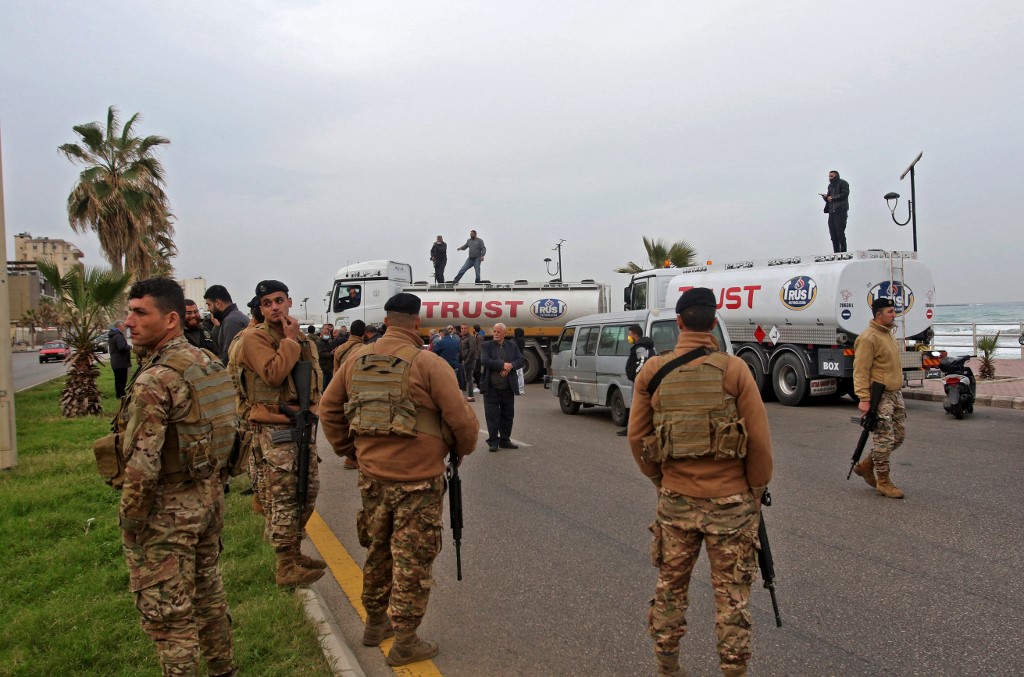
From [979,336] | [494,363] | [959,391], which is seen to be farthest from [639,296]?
[494,363]

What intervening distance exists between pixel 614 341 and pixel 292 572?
816 centimetres

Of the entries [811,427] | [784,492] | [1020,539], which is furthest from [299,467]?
[811,427]

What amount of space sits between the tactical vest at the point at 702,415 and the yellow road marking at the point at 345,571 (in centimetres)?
161

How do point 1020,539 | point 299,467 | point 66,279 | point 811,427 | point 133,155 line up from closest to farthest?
point 299,467 < point 1020,539 < point 811,427 < point 66,279 < point 133,155

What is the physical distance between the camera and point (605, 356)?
1211 cm

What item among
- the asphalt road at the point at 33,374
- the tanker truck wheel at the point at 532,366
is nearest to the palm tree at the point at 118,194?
the asphalt road at the point at 33,374

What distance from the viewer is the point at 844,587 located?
4.53 metres

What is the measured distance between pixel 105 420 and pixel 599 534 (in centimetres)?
972

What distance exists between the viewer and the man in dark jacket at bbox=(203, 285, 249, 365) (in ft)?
20.1

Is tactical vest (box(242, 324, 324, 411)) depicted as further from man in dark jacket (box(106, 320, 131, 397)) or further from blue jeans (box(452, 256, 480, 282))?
blue jeans (box(452, 256, 480, 282))

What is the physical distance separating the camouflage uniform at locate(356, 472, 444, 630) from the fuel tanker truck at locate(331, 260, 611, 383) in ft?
63.1

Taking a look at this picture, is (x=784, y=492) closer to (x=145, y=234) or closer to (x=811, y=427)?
(x=811, y=427)

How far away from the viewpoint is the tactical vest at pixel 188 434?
2.80 metres

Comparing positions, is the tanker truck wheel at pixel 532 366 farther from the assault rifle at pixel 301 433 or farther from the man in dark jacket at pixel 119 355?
the assault rifle at pixel 301 433
